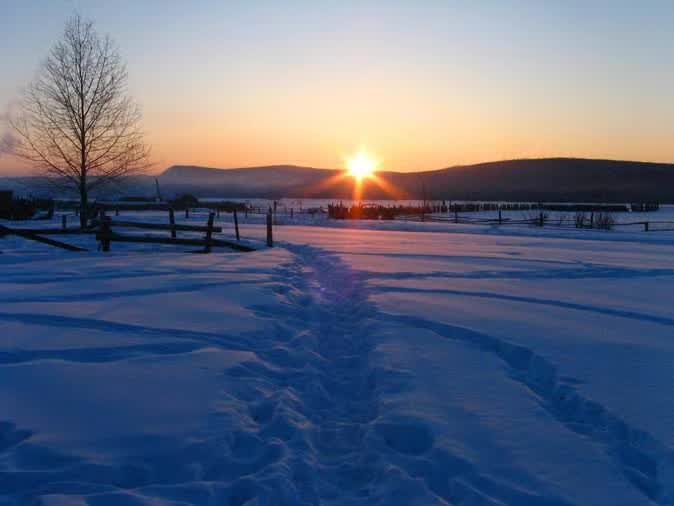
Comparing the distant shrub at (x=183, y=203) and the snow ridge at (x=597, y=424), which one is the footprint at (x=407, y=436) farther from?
the distant shrub at (x=183, y=203)

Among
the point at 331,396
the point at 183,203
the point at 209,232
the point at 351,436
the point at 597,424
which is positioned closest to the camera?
the point at 351,436

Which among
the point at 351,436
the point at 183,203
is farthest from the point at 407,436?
the point at 183,203

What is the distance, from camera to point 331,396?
16.5ft

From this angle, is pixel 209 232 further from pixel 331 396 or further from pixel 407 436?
pixel 407 436

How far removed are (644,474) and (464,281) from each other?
327 inches

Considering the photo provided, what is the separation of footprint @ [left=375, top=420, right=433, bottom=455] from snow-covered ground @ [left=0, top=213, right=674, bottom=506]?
0.02m

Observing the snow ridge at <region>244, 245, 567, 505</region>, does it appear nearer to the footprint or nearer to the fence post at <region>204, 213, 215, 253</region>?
the footprint

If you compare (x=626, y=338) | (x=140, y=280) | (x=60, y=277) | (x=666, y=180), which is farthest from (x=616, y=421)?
(x=666, y=180)

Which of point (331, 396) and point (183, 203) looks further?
point (183, 203)

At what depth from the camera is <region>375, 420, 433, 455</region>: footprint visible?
406 cm

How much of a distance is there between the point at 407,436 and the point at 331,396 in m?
0.99

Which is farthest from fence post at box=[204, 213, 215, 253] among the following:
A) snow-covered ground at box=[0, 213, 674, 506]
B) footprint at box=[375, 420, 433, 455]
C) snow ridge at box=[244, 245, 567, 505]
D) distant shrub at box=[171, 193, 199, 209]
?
distant shrub at box=[171, 193, 199, 209]

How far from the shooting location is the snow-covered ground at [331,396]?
11.4 ft

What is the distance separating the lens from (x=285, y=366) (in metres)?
5.87
